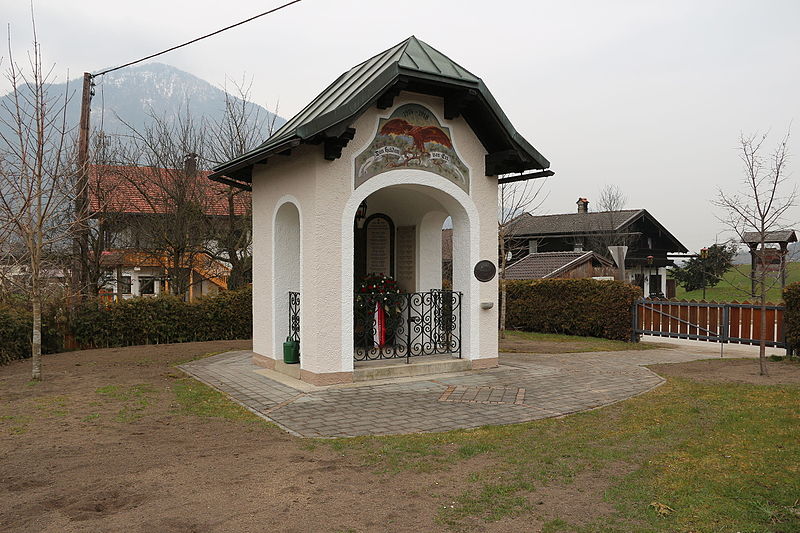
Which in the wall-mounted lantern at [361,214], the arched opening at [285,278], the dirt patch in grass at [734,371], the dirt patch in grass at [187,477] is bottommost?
the dirt patch in grass at [734,371]

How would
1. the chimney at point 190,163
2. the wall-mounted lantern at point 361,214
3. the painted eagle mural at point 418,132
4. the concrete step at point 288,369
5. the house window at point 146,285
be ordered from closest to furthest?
1. the painted eagle mural at point 418,132
2. the concrete step at point 288,369
3. the wall-mounted lantern at point 361,214
4. the chimney at point 190,163
5. the house window at point 146,285

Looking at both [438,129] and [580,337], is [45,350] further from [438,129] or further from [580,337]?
[580,337]

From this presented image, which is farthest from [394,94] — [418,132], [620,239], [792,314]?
[620,239]

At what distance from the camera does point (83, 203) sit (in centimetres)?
1548

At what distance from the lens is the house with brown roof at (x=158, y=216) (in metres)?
19.1

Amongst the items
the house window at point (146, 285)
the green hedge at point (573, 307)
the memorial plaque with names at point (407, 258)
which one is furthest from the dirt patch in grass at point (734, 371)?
the house window at point (146, 285)

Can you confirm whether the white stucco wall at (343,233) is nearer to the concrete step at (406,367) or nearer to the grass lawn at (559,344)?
the concrete step at (406,367)

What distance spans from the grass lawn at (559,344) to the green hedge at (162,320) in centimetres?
747

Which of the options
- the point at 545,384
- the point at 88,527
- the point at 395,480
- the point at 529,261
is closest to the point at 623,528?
the point at 395,480

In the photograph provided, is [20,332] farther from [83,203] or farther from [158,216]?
[158,216]

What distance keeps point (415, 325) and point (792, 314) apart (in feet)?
26.3

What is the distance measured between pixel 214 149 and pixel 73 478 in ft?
58.3

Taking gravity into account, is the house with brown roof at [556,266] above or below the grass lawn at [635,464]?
above

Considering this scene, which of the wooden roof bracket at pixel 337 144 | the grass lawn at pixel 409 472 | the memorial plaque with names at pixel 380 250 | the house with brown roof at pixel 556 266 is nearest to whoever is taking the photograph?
the grass lawn at pixel 409 472
